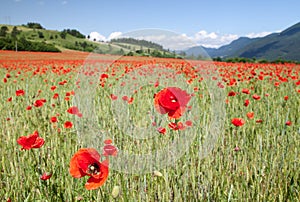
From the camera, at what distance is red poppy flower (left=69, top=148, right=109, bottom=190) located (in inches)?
36.7

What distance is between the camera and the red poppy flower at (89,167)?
93 centimetres

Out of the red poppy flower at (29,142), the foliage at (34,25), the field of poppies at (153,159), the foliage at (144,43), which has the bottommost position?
the field of poppies at (153,159)

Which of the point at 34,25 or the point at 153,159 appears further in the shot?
the point at 34,25

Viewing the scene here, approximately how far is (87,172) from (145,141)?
141 centimetres

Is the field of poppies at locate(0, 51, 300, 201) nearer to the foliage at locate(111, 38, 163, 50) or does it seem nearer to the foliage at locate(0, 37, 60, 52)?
the foliage at locate(111, 38, 163, 50)

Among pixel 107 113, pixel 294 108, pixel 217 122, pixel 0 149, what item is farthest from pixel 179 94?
pixel 294 108

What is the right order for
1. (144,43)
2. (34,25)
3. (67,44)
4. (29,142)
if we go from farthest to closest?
(34,25)
(67,44)
(144,43)
(29,142)

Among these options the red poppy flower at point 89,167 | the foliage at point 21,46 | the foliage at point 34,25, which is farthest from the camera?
the foliage at point 34,25

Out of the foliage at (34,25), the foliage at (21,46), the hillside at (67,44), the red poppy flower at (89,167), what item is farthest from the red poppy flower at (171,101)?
the foliage at (34,25)

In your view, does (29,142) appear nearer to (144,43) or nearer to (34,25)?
(144,43)

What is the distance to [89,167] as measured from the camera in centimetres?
99

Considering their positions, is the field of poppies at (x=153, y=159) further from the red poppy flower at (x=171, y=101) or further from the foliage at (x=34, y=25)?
the foliage at (x=34, y=25)

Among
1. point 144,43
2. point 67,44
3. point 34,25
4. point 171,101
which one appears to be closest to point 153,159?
point 144,43

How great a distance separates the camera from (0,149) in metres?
2.44
